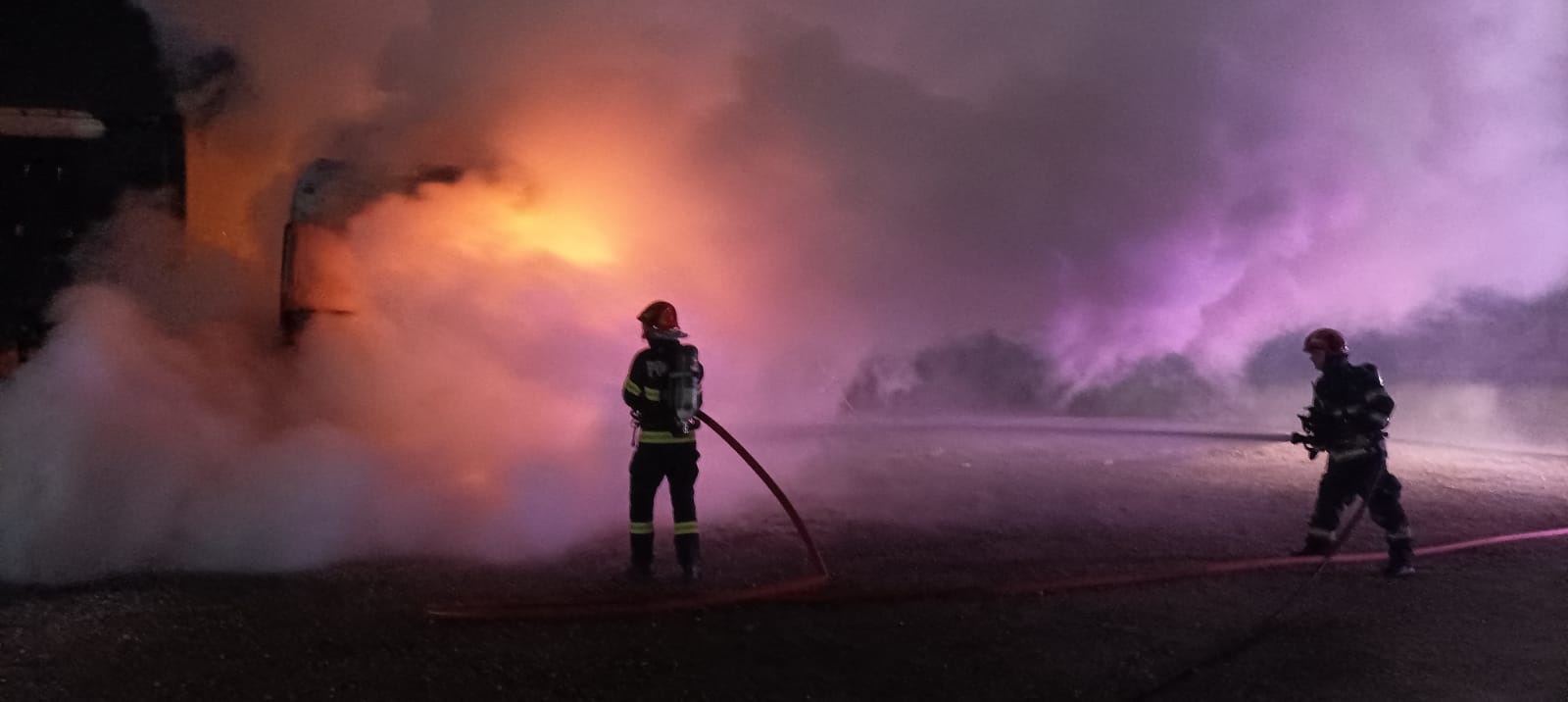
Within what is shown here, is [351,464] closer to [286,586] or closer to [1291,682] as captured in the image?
[286,586]

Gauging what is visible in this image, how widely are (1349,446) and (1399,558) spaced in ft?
2.37

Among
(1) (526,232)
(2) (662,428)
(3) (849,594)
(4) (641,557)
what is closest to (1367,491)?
(3) (849,594)

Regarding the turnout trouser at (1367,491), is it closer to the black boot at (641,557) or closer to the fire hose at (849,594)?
the fire hose at (849,594)

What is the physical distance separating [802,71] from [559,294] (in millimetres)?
2944

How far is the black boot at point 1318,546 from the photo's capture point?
6172 mm

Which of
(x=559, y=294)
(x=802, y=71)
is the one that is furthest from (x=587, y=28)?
(x=559, y=294)

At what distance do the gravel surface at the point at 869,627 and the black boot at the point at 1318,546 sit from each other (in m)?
0.16

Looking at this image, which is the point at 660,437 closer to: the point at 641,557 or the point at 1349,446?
the point at 641,557

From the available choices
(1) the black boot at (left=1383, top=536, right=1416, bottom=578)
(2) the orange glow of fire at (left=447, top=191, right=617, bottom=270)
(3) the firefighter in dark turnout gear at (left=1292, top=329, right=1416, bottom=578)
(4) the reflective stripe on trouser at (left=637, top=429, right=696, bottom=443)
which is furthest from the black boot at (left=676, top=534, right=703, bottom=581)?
(1) the black boot at (left=1383, top=536, right=1416, bottom=578)

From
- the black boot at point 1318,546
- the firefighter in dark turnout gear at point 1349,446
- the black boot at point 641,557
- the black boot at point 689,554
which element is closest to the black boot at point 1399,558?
the firefighter in dark turnout gear at point 1349,446

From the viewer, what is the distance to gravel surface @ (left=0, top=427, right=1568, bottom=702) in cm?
396

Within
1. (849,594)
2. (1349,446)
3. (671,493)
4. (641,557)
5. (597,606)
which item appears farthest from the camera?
(1349,446)

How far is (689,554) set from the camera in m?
5.52

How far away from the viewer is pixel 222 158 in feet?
27.3
